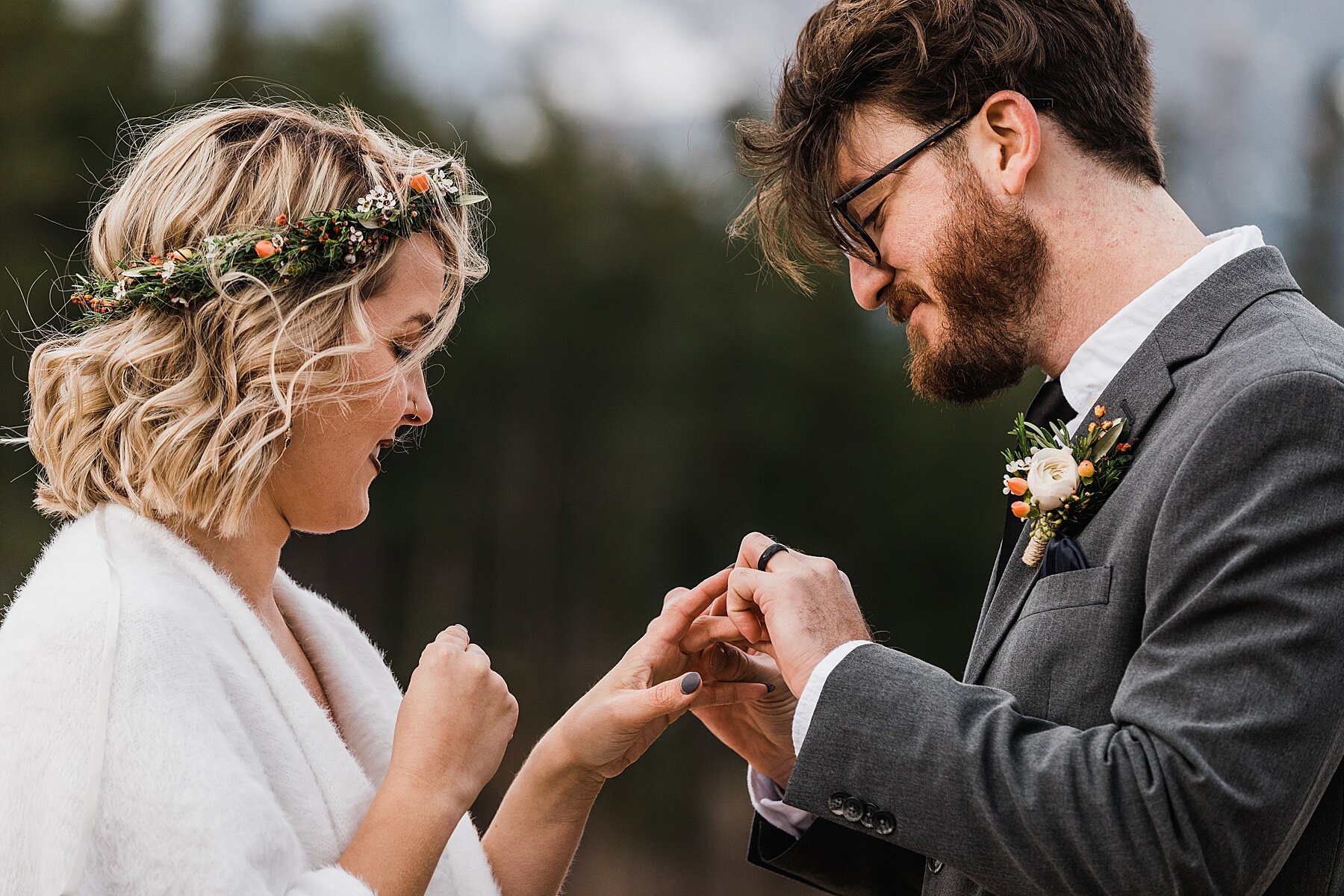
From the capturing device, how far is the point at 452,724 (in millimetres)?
2160

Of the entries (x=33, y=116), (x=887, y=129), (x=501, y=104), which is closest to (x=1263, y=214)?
(x=501, y=104)

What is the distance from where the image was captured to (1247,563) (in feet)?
5.41

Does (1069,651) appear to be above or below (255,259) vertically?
below

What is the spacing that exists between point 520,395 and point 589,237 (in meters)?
2.61

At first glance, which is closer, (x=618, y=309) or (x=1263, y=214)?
(x=618, y=309)

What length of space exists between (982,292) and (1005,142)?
29 centimetres

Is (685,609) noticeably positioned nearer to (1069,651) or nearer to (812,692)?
(812,692)

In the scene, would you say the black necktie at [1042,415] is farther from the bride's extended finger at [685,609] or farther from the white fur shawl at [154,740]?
the white fur shawl at [154,740]

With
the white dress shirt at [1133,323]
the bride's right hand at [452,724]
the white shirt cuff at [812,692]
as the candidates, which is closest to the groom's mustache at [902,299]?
the white dress shirt at [1133,323]

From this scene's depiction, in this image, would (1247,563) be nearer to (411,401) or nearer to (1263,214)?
(411,401)

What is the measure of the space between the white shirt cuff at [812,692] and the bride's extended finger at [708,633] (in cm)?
56

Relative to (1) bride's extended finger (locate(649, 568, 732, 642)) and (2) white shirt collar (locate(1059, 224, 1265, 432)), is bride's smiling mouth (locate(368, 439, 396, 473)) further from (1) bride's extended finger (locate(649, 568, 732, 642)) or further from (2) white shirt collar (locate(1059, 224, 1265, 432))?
(2) white shirt collar (locate(1059, 224, 1265, 432))

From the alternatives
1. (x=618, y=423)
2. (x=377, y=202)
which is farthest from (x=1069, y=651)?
(x=618, y=423)

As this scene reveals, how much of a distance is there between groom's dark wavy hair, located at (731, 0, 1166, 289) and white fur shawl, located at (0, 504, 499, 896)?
1.47 metres
